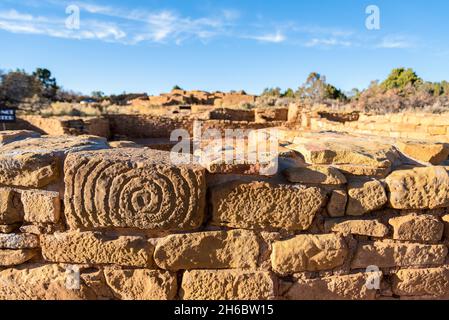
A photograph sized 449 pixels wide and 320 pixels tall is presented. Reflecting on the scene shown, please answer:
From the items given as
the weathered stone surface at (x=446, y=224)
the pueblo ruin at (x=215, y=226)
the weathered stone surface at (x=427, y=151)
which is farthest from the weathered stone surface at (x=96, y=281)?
the weathered stone surface at (x=427, y=151)

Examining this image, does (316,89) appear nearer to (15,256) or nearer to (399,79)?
(399,79)

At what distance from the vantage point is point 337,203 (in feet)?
4.94

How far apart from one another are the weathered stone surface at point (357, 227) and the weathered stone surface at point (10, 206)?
1.47 metres

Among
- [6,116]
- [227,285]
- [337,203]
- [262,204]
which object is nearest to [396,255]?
[337,203]

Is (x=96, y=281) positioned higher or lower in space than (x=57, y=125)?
lower

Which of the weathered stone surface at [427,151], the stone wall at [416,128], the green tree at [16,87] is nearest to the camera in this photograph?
the weathered stone surface at [427,151]

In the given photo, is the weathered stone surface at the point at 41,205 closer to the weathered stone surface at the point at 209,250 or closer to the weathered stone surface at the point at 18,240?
the weathered stone surface at the point at 18,240

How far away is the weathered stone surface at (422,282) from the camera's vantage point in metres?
1.58

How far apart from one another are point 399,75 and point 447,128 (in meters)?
27.3

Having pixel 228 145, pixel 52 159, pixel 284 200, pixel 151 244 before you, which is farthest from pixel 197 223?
pixel 52 159

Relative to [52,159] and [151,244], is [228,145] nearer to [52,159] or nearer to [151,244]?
[151,244]

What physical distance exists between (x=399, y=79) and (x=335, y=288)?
31294 mm

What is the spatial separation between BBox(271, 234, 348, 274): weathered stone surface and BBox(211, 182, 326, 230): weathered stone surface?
0.32 feet
